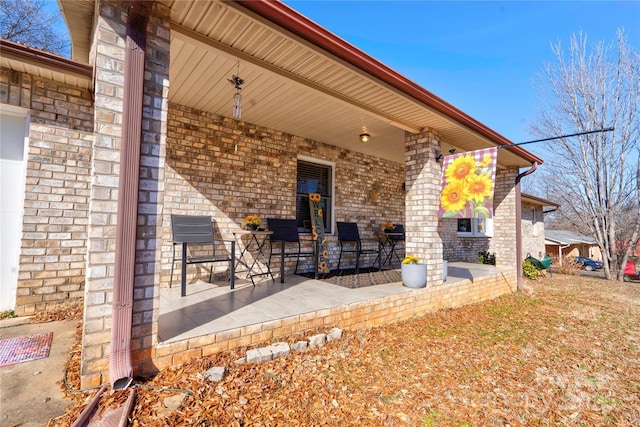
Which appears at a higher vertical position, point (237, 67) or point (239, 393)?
point (237, 67)

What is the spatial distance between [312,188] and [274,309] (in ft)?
10.6

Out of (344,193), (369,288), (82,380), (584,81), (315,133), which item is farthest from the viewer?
(584,81)

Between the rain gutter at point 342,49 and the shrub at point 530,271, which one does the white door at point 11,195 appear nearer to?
the rain gutter at point 342,49

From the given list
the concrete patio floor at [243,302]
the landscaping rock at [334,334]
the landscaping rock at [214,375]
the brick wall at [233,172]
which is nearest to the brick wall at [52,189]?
the brick wall at [233,172]

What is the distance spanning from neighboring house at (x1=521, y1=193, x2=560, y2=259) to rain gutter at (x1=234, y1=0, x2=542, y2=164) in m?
8.78

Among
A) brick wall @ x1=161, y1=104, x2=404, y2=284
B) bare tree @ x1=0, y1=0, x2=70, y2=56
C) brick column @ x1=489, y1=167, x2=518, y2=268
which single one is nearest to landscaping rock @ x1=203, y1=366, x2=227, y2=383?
brick wall @ x1=161, y1=104, x2=404, y2=284

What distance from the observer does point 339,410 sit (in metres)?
1.78

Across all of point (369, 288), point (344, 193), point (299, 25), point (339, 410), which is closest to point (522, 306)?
point (369, 288)

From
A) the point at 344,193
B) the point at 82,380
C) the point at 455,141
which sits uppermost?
the point at 455,141

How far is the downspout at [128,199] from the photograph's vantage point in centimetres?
181

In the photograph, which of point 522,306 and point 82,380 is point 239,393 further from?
point 522,306

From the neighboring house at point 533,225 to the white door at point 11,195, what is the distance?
12.8 meters

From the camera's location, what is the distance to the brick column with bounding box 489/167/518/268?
250 inches

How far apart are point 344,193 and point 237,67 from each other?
3545mm
